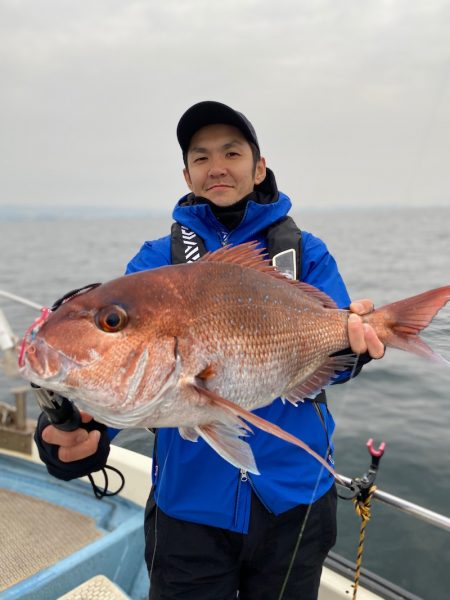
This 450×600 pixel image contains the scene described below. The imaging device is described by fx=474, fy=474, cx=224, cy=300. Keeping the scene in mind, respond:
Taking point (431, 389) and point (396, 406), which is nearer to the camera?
point (396, 406)

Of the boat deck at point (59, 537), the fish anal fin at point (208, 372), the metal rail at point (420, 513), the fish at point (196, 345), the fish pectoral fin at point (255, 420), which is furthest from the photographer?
the boat deck at point (59, 537)

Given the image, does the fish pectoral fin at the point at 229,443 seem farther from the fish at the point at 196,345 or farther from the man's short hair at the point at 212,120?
the man's short hair at the point at 212,120

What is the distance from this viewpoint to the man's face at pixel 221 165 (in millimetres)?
2521

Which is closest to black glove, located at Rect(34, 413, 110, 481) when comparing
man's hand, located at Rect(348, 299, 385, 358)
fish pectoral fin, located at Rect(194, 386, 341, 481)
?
fish pectoral fin, located at Rect(194, 386, 341, 481)

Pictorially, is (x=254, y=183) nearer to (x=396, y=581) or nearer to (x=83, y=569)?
(x=83, y=569)

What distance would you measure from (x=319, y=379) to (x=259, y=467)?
1.68 feet

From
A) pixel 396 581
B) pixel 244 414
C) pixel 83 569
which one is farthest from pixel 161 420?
pixel 396 581

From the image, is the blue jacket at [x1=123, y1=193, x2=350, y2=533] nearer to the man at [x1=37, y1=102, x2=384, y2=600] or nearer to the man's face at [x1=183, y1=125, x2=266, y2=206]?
the man at [x1=37, y1=102, x2=384, y2=600]

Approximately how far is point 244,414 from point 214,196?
1.42 meters

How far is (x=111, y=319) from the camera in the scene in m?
1.58

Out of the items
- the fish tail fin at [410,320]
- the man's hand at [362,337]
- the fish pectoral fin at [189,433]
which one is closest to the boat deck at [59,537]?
the fish pectoral fin at [189,433]

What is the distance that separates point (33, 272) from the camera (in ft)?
89.4

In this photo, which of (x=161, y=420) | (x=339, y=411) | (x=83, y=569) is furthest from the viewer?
(x=339, y=411)

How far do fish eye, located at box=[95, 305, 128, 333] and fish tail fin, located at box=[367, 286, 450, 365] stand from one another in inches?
42.4
